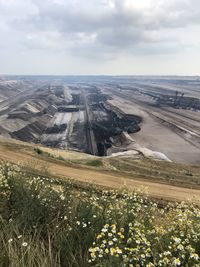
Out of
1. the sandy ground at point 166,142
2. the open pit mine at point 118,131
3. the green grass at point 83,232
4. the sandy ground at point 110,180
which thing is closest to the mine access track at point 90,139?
the open pit mine at point 118,131

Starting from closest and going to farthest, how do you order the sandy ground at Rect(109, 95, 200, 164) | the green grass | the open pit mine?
the green grass → the sandy ground at Rect(109, 95, 200, 164) → the open pit mine

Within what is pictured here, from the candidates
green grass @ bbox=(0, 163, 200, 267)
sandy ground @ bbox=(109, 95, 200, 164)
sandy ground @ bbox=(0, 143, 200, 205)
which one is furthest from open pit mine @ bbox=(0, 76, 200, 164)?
green grass @ bbox=(0, 163, 200, 267)

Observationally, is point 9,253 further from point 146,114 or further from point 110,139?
point 146,114

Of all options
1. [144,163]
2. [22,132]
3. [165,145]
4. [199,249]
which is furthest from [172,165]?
[22,132]

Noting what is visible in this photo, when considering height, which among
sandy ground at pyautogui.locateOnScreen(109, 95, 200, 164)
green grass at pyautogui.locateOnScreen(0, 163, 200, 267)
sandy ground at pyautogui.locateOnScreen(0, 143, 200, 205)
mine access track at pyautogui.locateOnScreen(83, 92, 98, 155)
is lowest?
mine access track at pyautogui.locateOnScreen(83, 92, 98, 155)

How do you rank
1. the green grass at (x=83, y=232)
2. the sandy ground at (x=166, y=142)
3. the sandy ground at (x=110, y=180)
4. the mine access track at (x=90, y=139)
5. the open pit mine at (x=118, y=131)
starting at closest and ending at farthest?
the green grass at (x=83, y=232)
the sandy ground at (x=110, y=180)
the sandy ground at (x=166, y=142)
the open pit mine at (x=118, y=131)
the mine access track at (x=90, y=139)

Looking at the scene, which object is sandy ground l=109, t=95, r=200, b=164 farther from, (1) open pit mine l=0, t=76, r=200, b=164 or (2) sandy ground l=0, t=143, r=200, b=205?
(2) sandy ground l=0, t=143, r=200, b=205

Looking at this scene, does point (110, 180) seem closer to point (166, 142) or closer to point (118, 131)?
point (166, 142)

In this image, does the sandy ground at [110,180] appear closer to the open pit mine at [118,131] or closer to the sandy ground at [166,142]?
the open pit mine at [118,131]
